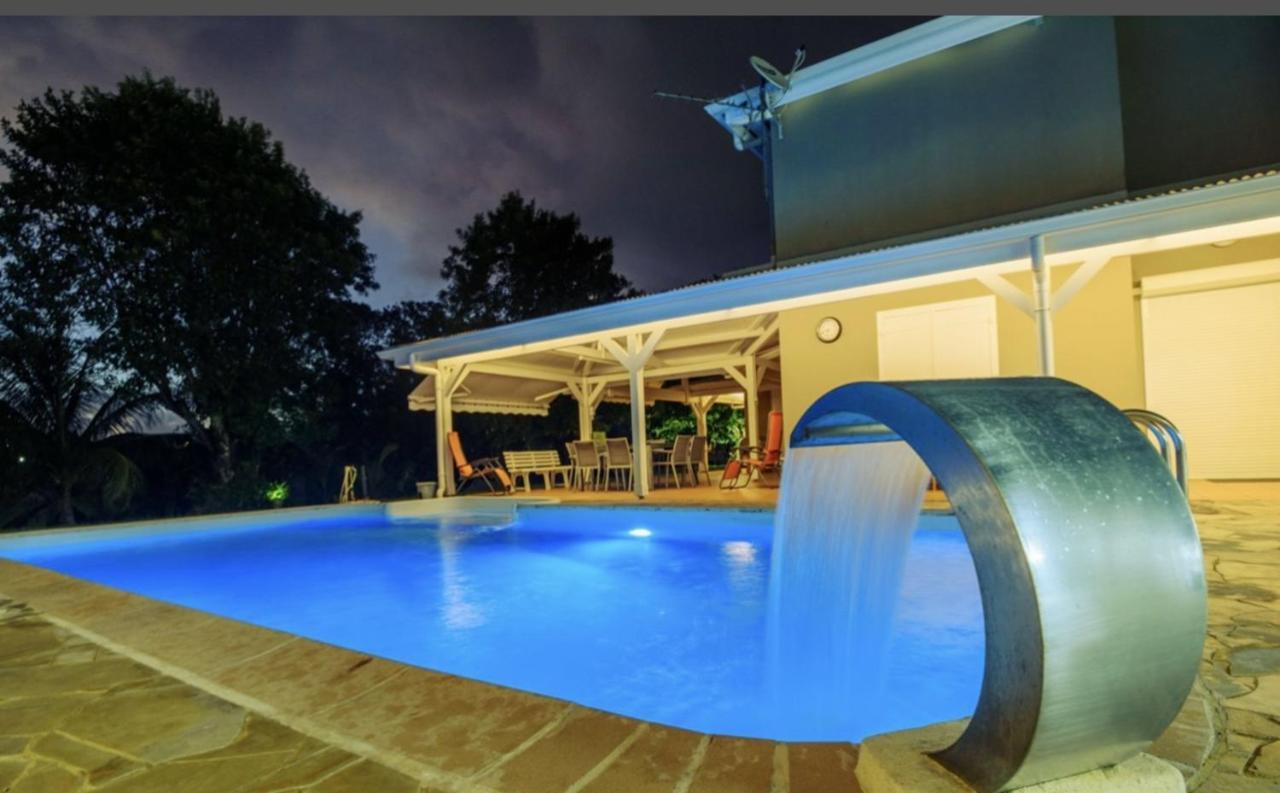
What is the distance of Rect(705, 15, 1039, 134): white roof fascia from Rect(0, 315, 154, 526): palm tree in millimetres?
13867

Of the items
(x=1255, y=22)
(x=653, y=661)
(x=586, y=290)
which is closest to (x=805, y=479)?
(x=653, y=661)

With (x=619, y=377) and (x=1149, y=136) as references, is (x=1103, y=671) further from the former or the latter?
(x=619, y=377)

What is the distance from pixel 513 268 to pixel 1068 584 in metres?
26.3

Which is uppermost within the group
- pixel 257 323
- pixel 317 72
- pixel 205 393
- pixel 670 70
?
pixel 670 70

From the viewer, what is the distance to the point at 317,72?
20.3 metres

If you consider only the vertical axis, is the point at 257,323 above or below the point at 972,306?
above

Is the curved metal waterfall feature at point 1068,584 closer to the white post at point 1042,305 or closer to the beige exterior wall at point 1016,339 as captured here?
the white post at point 1042,305

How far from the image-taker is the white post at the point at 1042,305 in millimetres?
6762

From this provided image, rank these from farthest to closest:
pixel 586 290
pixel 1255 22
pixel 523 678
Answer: pixel 586 290 → pixel 1255 22 → pixel 523 678

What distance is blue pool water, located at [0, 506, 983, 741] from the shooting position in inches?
138

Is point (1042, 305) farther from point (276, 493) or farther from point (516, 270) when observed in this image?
point (516, 270)

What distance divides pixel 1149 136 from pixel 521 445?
17435 mm

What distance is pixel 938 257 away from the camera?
746 centimetres

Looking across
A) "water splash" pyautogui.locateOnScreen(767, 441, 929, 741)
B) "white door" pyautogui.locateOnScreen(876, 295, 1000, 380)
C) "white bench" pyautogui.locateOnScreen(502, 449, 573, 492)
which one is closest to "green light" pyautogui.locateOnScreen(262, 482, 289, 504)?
"white bench" pyautogui.locateOnScreen(502, 449, 573, 492)
